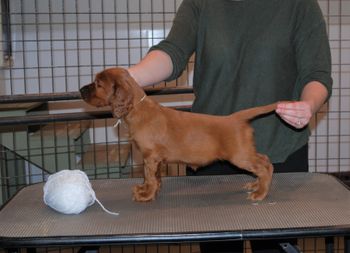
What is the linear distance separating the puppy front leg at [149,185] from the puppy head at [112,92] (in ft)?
0.52

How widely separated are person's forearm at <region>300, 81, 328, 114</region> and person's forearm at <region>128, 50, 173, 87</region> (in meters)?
0.44

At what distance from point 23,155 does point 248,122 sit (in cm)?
226

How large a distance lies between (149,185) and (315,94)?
55 cm

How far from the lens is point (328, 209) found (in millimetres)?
1340

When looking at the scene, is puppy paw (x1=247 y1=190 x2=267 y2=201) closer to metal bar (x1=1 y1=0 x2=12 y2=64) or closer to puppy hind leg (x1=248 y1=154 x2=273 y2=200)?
puppy hind leg (x1=248 y1=154 x2=273 y2=200)

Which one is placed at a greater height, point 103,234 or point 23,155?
point 103,234

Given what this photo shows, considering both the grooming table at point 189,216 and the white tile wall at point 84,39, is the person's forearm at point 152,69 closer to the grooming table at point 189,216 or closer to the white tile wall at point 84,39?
the grooming table at point 189,216

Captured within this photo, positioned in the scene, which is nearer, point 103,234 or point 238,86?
point 103,234

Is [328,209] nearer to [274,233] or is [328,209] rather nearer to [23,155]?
[274,233]

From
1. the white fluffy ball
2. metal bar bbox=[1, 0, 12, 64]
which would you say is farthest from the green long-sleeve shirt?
metal bar bbox=[1, 0, 12, 64]

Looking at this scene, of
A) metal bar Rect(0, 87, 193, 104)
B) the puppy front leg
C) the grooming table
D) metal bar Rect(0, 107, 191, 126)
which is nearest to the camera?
the grooming table

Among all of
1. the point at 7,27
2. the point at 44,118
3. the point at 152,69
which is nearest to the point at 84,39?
the point at 7,27

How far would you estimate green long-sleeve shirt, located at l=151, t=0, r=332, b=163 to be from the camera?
1.63m

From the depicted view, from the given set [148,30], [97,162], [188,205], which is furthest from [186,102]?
[188,205]
